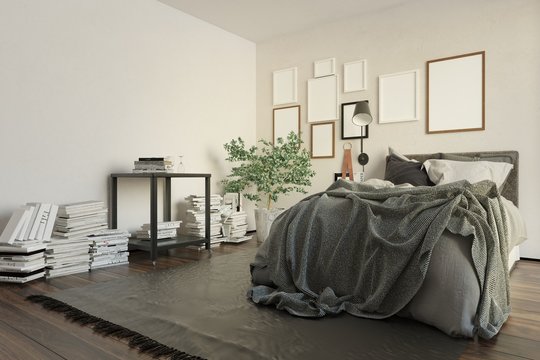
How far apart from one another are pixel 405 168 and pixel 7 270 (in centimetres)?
345

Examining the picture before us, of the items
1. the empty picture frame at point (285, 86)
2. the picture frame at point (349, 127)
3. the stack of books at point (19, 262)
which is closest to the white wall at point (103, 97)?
the stack of books at point (19, 262)

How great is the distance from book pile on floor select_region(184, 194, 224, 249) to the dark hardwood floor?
1464mm

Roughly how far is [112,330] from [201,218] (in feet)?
7.69

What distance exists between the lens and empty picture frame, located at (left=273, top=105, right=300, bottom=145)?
5.24m

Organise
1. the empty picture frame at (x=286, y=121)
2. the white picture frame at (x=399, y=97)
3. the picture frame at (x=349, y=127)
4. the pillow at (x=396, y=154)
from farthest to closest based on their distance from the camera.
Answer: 1. the empty picture frame at (x=286, y=121)
2. the picture frame at (x=349, y=127)
3. the white picture frame at (x=399, y=97)
4. the pillow at (x=396, y=154)

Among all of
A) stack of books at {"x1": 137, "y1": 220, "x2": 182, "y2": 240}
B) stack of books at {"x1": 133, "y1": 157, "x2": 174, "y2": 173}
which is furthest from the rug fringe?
stack of books at {"x1": 133, "y1": 157, "x2": 174, "y2": 173}

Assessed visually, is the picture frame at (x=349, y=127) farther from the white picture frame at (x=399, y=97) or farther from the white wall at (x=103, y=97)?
the white wall at (x=103, y=97)

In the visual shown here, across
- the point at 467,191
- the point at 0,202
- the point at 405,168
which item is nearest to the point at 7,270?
the point at 0,202

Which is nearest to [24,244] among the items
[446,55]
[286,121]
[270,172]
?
[270,172]

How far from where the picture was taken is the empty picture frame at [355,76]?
4.65 meters

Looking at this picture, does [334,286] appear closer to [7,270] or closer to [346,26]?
[7,270]

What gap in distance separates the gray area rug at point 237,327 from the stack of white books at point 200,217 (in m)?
1.51

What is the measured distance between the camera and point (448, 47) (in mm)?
4098

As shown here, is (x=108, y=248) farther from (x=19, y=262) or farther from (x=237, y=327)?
(x=237, y=327)
